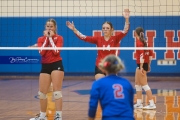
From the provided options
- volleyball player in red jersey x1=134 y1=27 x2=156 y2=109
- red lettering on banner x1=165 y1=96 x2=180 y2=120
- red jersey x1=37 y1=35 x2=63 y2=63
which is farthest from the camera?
volleyball player in red jersey x1=134 y1=27 x2=156 y2=109

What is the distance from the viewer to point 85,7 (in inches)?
Answer: 780

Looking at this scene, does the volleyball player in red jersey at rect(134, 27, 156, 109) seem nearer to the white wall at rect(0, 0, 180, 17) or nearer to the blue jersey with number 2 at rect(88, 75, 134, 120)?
the blue jersey with number 2 at rect(88, 75, 134, 120)

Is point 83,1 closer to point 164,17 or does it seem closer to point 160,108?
point 164,17

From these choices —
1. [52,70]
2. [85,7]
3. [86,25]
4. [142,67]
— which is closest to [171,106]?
[142,67]

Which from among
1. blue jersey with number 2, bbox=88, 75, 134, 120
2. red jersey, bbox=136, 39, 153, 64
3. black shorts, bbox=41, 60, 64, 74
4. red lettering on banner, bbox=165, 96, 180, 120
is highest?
red jersey, bbox=136, 39, 153, 64

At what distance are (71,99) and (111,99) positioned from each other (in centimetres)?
815

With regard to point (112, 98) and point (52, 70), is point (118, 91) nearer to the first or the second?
point (112, 98)

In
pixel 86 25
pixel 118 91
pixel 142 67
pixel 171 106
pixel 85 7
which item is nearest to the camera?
pixel 118 91

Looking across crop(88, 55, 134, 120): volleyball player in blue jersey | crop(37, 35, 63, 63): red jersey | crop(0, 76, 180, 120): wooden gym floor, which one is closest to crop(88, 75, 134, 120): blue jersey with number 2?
crop(88, 55, 134, 120): volleyball player in blue jersey

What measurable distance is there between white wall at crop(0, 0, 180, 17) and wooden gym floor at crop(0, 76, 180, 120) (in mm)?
2791

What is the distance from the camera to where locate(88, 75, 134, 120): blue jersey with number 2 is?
5.24 metres

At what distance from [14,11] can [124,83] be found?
15.2 metres

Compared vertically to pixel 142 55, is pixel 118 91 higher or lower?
lower

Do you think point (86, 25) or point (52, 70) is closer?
point (52, 70)
